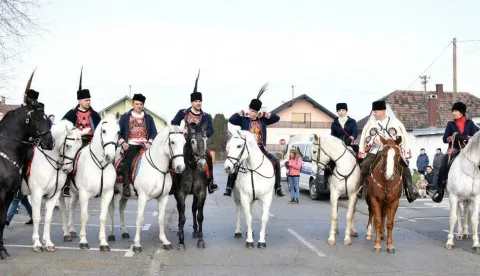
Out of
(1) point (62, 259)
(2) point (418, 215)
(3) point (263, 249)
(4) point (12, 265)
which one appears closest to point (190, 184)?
(3) point (263, 249)

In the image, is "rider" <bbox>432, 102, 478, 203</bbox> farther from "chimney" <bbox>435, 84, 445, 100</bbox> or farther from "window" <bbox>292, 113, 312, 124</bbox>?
"window" <bbox>292, 113, 312, 124</bbox>

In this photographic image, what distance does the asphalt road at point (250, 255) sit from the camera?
8.42 metres

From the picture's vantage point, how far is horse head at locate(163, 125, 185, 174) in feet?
30.8

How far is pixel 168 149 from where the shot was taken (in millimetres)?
9828

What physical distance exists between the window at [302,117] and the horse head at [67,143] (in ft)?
201

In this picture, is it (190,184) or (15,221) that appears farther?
(15,221)

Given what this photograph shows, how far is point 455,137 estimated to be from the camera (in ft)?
37.4

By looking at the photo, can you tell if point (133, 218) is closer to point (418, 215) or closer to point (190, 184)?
point (190, 184)

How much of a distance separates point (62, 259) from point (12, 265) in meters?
0.80

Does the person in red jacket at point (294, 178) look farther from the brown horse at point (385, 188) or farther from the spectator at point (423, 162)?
the brown horse at point (385, 188)

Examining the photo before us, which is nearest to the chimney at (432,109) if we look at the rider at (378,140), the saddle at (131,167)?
the rider at (378,140)

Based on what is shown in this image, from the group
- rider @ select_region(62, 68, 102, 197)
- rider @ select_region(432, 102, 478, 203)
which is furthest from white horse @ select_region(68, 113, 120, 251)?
rider @ select_region(432, 102, 478, 203)

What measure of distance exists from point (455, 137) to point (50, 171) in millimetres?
8056

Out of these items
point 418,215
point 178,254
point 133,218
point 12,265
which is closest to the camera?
point 12,265
